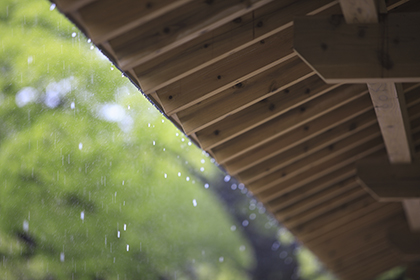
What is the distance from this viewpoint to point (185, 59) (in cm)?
260

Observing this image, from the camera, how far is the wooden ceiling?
7.58 feet

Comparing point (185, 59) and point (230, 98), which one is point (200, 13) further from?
point (230, 98)

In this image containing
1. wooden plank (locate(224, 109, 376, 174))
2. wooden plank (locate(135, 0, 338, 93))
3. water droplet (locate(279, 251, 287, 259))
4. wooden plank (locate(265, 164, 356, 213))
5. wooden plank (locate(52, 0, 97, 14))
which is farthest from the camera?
water droplet (locate(279, 251, 287, 259))

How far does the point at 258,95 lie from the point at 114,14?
1295 millimetres

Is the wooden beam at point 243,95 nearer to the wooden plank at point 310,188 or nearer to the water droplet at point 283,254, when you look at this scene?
the wooden plank at point 310,188

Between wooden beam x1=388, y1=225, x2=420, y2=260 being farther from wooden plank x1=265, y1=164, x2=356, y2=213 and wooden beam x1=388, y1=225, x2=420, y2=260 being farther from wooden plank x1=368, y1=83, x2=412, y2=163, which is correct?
wooden plank x1=368, y1=83, x2=412, y2=163

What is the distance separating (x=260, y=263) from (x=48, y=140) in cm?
780

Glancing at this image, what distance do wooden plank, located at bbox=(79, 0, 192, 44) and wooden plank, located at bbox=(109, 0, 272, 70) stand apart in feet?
0.68

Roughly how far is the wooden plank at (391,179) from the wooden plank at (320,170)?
1.52ft

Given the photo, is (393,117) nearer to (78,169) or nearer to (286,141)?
(286,141)

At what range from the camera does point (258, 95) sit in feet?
10.2

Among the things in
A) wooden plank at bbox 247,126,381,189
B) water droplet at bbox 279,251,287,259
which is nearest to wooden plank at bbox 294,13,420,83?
wooden plank at bbox 247,126,381,189

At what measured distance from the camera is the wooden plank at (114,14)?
6.79 feet

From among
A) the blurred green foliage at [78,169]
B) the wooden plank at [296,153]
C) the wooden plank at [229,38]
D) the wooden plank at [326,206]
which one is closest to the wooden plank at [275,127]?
the wooden plank at [296,153]
